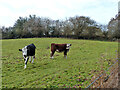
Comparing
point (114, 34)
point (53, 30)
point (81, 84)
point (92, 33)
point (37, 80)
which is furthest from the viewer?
point (53, 30)

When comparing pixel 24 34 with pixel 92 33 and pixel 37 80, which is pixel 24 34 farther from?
pixel 37 80

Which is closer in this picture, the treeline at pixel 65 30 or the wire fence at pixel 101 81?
the wire fence at pixel 101 81

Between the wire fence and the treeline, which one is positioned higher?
the treeline

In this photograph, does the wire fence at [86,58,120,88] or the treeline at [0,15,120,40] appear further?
the treeline at [0,15,120,40]

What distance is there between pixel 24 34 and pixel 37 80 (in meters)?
45.9

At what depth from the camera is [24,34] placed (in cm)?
4841

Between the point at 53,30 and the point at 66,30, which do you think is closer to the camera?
the point at 66,30

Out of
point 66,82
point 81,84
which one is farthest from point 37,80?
point 81,84

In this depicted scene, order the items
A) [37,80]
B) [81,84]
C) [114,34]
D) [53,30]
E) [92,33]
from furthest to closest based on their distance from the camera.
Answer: [53,30] → [92,33] → [114,34] → [37,80] → [81,84]

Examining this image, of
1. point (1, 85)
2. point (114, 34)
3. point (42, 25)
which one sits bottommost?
point (1, 85)

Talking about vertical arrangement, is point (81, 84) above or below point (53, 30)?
below

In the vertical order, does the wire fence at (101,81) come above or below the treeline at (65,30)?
below

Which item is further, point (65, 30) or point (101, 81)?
point (65, 30)

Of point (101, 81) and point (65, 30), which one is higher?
point (65, 30)
